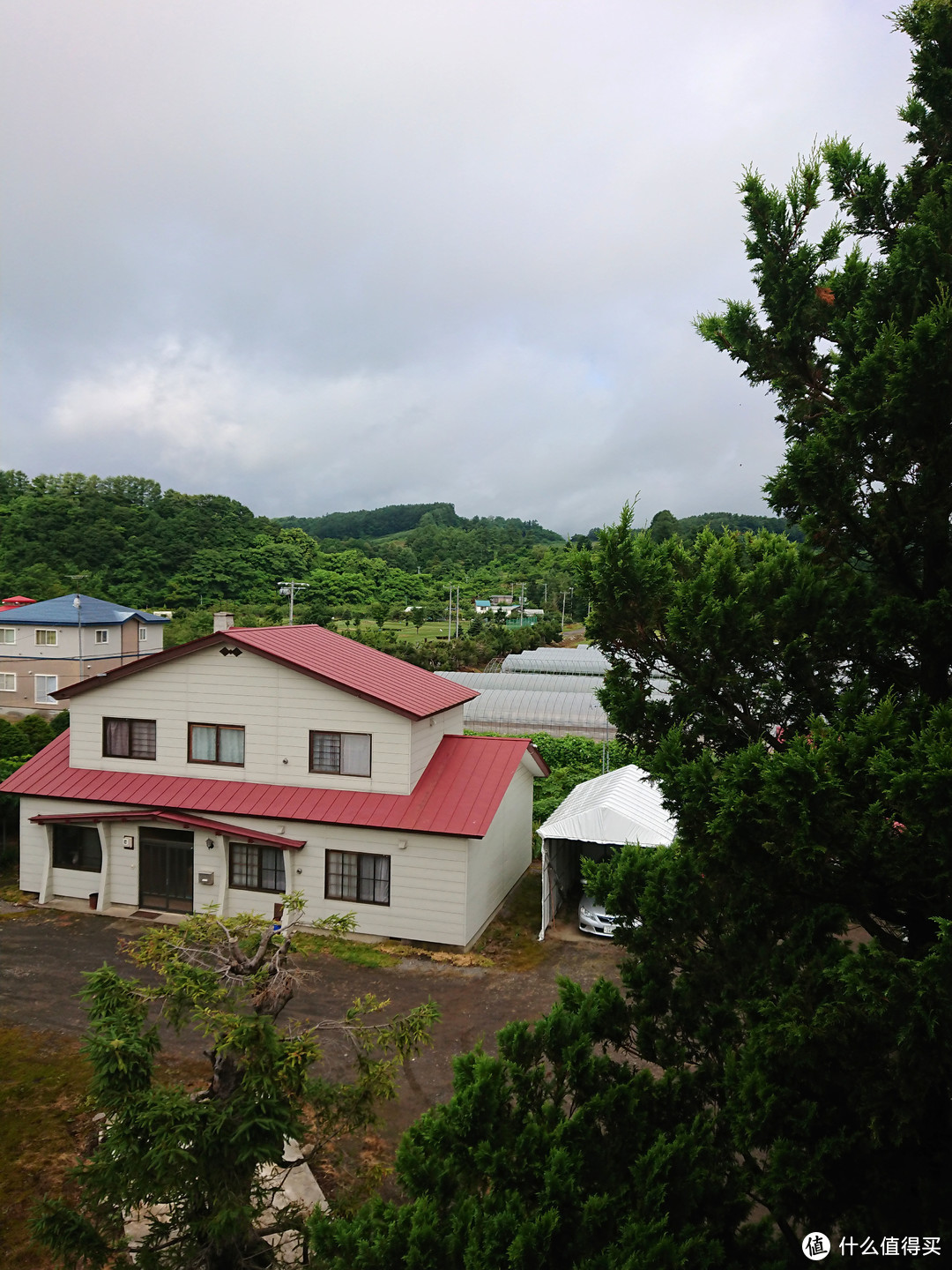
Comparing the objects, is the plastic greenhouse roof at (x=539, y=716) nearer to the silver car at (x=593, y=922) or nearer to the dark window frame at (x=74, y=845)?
the silver car at (x=593, y=922)

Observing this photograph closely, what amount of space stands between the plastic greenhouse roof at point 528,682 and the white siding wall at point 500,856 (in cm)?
1869

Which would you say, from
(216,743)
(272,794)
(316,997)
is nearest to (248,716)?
(216,743)

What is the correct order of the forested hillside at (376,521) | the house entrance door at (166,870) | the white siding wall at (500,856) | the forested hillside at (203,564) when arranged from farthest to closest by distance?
the forested hillside at (376,521) → the forested hillside at (203,564) → the house entrance door at (166,870) → the white siding wall at (500,856)

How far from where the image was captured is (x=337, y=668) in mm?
15539

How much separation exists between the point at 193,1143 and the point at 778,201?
25.4 ft

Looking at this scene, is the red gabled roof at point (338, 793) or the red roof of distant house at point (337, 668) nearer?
the red gabled roof at point (338, 793)

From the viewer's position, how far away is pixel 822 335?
5.46 m

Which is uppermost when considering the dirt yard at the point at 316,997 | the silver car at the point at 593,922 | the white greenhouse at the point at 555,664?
the white greenhouse at the point at 555,664

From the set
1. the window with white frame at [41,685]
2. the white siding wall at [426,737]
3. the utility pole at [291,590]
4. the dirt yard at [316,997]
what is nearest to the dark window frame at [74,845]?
the dirt yard at [316,997]

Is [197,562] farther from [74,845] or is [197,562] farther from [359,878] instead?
[359,878]

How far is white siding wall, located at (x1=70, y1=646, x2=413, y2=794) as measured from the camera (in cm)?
1470

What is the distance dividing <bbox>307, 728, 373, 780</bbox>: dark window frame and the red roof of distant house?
34.8 inches

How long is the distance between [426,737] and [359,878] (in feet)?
9.82

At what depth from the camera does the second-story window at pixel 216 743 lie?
15.5 meters
